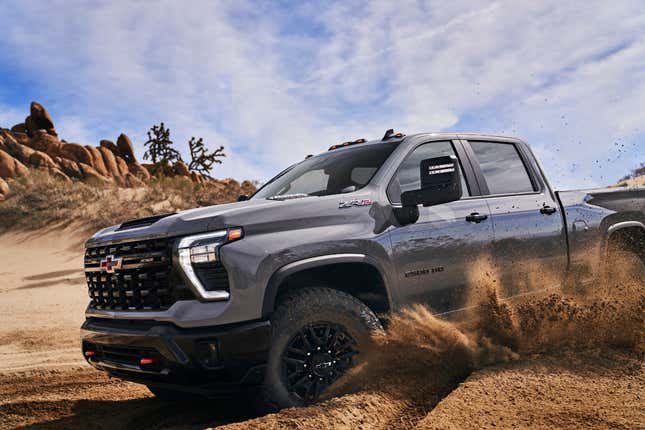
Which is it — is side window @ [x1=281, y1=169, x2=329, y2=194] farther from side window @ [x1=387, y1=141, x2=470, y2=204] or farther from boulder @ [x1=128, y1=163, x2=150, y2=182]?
boulder @ [x1=128, y1=163, x2=150, y2=182]

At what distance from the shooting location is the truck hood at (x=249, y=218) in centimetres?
344

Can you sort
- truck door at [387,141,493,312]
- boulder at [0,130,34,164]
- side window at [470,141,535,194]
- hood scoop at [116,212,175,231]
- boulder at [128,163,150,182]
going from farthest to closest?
boulder at [128,163,150,182]
boulder at [0,130,34,164]
side window at [470,141,535,194]
truck door at [387,141,493,312]
hood scoop at [116,212,175,231]

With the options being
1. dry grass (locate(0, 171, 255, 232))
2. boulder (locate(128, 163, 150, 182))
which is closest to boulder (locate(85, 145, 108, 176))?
boulder (locate(128, 163, 150, 182))

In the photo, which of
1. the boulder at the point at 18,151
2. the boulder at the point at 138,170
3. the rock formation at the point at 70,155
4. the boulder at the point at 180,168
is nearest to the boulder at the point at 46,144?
the rock formation at the point at 70,155

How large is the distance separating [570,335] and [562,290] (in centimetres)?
46

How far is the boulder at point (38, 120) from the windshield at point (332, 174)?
56842 mm

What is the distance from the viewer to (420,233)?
4.13 m

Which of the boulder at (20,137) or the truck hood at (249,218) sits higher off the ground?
the boulder at (20,137)

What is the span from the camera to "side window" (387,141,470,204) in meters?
4.22

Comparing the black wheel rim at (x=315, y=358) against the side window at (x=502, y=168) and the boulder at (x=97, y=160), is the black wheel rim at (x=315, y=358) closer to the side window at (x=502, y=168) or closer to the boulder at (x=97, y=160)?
the side window at (x=502, y=168)

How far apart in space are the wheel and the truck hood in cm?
46

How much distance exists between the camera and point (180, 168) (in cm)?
5322

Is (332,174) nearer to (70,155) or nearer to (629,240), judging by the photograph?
(629,240)

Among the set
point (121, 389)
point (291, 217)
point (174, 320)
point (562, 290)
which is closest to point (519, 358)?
point (562, 290)
